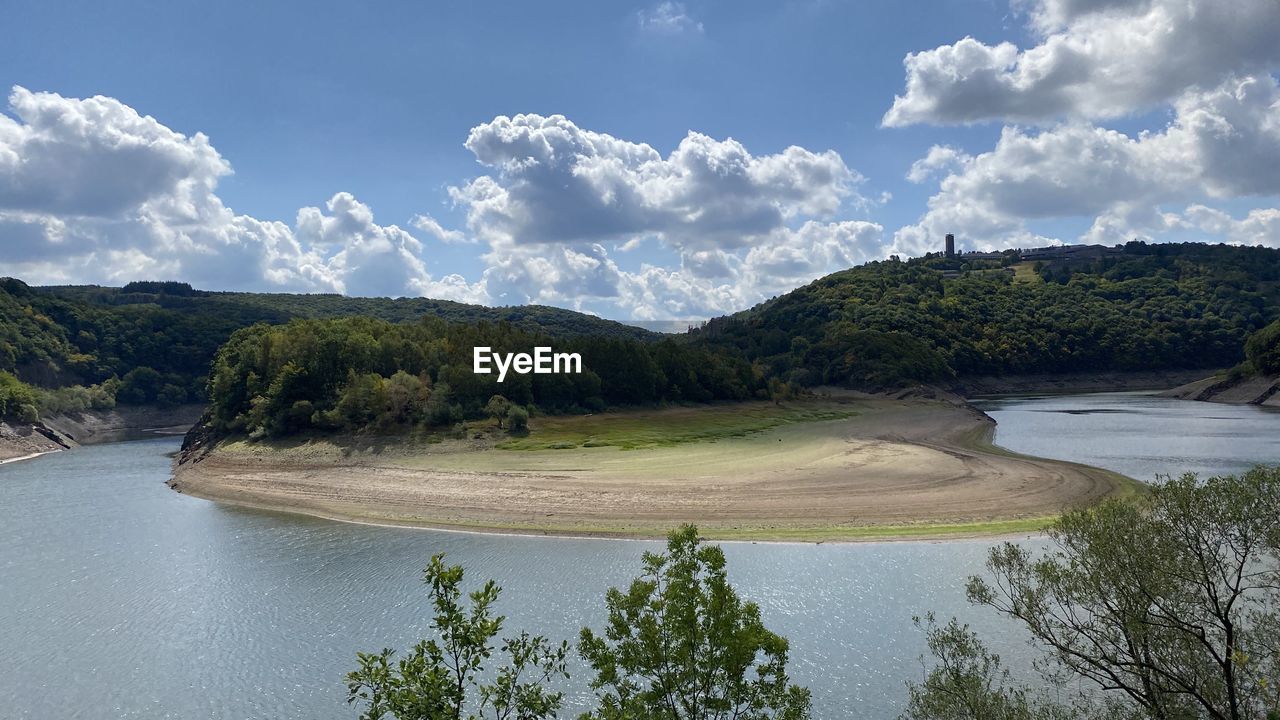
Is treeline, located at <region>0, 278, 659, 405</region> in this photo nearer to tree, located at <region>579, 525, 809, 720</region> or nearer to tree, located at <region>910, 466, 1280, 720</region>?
tree, located at <region>579, 525, 809, 720</region>

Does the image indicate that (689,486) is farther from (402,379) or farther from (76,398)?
(76,398)

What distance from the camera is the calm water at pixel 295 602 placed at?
2273cm

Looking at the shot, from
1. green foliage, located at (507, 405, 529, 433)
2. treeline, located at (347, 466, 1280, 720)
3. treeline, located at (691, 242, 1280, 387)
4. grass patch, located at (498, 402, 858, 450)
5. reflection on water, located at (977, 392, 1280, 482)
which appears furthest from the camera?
treeline, located at (691, 242, 1280, 387)

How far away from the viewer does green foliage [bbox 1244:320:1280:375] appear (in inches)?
4409

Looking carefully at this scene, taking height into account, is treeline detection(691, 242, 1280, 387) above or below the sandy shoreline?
above

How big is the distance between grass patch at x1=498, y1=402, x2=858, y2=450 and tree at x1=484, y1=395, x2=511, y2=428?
349 cm

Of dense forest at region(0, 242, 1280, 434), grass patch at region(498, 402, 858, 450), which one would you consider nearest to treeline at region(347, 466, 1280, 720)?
grass patch at region(498, 402, 858, 450)

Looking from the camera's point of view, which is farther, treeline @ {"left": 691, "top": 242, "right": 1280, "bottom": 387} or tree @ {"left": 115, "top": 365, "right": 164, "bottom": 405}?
treeline @ {"left": 691, "top": 242, "right": 1280, "bottom": 387}

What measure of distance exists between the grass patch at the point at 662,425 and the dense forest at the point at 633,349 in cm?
540

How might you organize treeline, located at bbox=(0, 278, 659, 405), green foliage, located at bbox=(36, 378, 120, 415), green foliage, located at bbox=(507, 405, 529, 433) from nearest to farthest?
→ green foliage, located at bbox=(507, 405, 529, 433), green foliage, located at bbox=(36, 378, 120, 415), treeline, located at bbox=(0, 278, 659, 405)

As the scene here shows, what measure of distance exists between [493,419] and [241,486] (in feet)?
85.3

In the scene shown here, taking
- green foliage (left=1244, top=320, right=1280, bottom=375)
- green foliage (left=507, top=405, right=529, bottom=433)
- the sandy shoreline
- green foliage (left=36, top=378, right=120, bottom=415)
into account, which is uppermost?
green foliage (left=1244, top=320, right=1280, bottom=375)

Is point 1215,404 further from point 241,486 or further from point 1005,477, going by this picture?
point 241,486

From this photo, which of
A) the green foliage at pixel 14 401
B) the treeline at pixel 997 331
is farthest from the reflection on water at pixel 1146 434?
the green foliage at pixel 14 401
